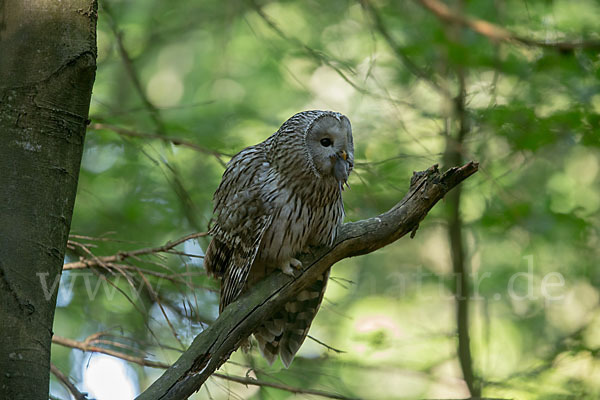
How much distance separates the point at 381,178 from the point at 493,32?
1853mm

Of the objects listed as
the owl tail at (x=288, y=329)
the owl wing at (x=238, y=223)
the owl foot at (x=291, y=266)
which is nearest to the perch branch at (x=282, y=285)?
the owl foot at (x=291, y=266)

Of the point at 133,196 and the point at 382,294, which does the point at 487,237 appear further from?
the point at 133,196

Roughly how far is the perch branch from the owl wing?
0.78 feet

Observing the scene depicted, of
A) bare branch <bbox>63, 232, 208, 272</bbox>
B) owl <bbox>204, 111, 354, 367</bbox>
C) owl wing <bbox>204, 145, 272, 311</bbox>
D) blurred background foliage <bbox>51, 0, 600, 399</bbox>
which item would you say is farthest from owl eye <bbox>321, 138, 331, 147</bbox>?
bare branch <bbox>63, 232, 208, 272</bbox>

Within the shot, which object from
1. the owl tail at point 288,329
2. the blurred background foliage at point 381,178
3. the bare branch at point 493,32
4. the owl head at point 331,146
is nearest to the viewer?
the owl head at point 331,146

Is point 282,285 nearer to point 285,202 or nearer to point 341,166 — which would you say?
point 285,202

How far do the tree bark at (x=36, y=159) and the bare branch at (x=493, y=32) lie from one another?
3.23 meters

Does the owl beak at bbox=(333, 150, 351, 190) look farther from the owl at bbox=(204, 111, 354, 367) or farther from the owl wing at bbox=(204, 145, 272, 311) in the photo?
the owl wing at bbox=(204, 145, 272, 311)

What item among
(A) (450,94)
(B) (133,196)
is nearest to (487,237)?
(A) (450,94)

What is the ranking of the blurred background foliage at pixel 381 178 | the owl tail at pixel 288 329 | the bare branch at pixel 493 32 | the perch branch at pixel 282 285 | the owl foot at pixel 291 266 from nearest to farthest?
1. the perch branch at pixel 282 285
2. the owl foot at pixel 291 266
3. the owl tail at pixel 288 329
4. the blurred background foliage at pixel 381 178
5. the bare branch at pixel 493 32

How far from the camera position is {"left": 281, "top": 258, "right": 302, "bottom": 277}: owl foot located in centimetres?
314

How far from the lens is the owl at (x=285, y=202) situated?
3.27 metres

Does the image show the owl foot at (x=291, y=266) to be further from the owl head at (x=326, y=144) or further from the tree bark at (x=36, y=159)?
the tree bark at (x=36, y=159)

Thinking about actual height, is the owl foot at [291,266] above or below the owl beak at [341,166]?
below
